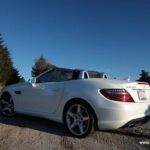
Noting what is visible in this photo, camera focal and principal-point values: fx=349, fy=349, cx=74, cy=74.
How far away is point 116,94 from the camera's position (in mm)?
6625

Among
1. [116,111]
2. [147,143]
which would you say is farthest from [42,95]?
[147,143]

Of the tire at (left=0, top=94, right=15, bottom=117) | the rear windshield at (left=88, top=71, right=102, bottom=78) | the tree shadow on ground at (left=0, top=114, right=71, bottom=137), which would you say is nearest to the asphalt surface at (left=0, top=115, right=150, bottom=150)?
the tree shadow on ground at (left=0, top=114, right=71, bottom=137)

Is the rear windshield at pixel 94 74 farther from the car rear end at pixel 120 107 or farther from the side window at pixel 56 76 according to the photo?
the car rear end at pixel 120 107

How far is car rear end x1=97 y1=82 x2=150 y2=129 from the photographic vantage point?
6520mm

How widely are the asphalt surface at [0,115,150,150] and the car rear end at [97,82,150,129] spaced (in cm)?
31

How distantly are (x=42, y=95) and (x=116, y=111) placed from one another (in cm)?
203

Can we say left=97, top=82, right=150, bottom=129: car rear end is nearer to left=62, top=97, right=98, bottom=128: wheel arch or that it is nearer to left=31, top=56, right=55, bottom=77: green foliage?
left=62, top=97, right=98, bottom=128: wheel arch

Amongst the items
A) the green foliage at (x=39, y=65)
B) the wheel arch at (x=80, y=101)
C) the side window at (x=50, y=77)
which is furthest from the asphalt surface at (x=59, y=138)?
the green foliage at (x=39, y=65)

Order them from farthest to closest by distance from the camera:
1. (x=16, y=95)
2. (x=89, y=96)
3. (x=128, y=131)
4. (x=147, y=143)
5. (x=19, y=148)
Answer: (x=16, y=95)
(x=128, y=131)
(x=89, y=96)
(x=147, y=143)
(x=19, y=148)

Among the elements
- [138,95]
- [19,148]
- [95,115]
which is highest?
[138,95]

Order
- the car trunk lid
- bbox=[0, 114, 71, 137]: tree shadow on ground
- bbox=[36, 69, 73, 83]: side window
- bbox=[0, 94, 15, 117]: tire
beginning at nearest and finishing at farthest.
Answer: the car trunk lid
bbox=[0, 114, 71, 137]: tree shadow on ground
bbox=[36, 69, 73, 83]: side window
bbox=[0, 94, 15, 117]: tire

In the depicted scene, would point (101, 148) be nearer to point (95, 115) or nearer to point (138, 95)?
point (95, 115)

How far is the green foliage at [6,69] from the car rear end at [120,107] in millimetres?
58795

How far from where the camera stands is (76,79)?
7.50 meters
